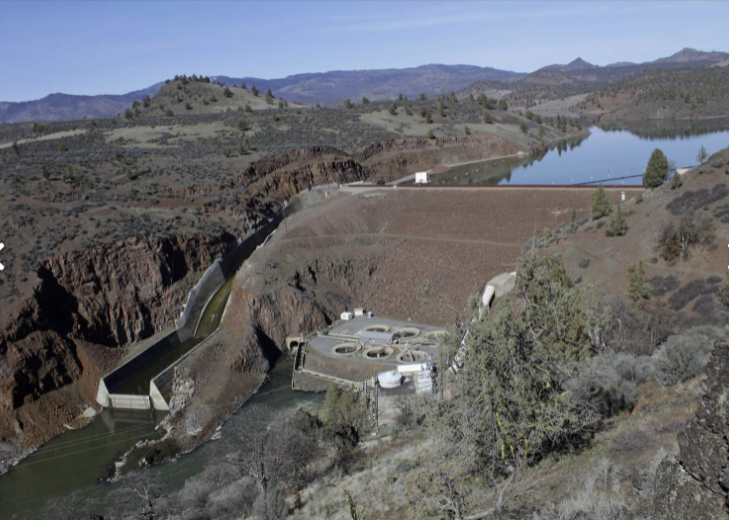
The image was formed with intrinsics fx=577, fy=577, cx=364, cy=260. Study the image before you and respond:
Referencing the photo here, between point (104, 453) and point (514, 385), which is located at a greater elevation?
point (514, 385)

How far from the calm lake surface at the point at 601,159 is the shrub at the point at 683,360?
42.1 metres

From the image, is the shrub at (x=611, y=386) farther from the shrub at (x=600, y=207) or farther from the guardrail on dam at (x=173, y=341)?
the guardrail on dam at (x=173, y=341)

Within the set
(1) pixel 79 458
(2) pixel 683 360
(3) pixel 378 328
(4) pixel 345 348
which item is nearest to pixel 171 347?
(1) pixel 79 458

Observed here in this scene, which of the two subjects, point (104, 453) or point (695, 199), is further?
point (695, 199)

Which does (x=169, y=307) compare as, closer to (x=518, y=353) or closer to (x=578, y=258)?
(x=578, y=258)

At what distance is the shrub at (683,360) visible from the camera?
575 inches

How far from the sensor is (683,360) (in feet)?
48.7

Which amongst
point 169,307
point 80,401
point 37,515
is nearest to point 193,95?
point 169,307

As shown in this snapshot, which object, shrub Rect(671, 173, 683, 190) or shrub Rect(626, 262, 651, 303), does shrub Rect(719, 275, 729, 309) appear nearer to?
shrub Rect(626, 262, 651, 303)

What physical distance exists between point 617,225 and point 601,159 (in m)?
48.0

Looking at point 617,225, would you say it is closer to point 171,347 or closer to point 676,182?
point 676,182

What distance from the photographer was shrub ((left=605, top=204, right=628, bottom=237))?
98.5 feet


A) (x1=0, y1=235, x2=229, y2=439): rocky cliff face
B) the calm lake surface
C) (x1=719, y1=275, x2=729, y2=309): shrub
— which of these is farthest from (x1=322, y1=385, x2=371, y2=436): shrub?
the calm lake surface

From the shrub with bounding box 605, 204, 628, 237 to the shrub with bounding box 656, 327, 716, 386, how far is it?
588 inches
